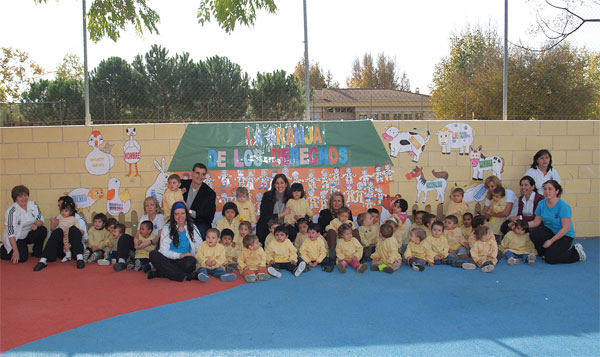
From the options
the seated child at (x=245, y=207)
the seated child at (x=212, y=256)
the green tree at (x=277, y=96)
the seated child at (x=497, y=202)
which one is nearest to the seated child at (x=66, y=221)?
the seated child at (x=212, y=256)

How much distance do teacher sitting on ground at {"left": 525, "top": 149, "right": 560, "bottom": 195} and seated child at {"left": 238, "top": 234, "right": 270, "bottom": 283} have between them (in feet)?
14.9

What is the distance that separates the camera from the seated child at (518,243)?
6.25 meters

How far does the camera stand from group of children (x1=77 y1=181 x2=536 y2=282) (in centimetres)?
575

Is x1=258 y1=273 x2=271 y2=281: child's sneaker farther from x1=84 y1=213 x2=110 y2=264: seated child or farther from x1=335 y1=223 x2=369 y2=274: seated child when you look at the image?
Answer: x1=84 y1=213 x2=110 y2=264: seated child

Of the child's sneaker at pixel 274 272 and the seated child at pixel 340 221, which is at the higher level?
the seated child at pixel 340 221

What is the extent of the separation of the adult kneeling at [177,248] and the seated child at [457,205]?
3933 millimetres

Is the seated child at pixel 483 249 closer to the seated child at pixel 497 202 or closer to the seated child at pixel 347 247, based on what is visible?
the seated child at pixel 497 202

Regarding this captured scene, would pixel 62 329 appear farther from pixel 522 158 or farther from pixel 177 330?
pixel 522 158

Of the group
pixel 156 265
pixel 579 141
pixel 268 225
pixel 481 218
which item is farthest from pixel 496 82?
pixel 156 265

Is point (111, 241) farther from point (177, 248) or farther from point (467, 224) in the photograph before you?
point (467, 224)

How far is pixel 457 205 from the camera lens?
7168 millimetres

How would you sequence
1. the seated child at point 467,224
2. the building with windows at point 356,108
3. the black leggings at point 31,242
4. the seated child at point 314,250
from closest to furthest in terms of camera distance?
1. the seated child at point 314,250
2. the black leggings at point 31,242
3. the seated child at point 467,224
4. the building with windows at point 356,108

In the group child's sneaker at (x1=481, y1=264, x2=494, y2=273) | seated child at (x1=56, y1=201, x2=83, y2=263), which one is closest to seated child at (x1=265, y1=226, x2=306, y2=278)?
child's sneaker at (x1=481, y1=264, x2=494, y2=273)

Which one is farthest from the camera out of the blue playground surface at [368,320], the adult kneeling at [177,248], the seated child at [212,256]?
the seated child at [212,256]
